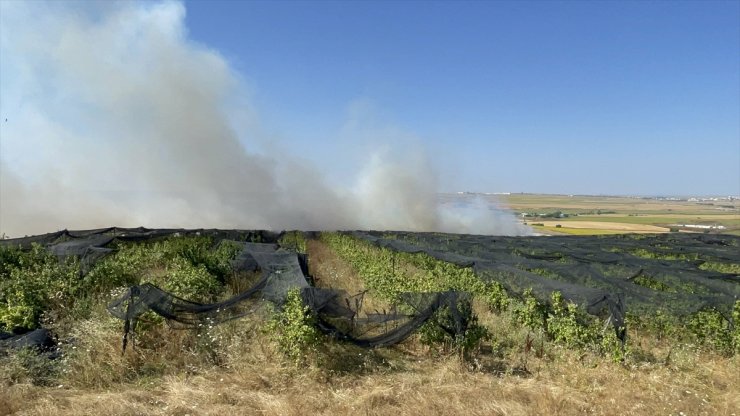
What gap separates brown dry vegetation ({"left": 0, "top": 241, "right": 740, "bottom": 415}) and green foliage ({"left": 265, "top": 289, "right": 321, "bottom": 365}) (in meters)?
0.19

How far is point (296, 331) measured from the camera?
6914mm

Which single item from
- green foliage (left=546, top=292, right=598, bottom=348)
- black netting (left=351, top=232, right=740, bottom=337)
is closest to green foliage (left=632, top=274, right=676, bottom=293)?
black netting (left=351, top=232, right=740, bottom=337)

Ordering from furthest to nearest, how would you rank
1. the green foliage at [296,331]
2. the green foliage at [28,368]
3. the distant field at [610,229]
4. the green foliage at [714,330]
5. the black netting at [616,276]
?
→ the distant field at [610,229] < the black netting at [616,276] < the green foliage at [714,330] < the green foliage at [296,331] < the green foliage at [28,368]

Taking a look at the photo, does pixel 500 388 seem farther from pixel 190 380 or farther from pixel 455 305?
pixel 190 380

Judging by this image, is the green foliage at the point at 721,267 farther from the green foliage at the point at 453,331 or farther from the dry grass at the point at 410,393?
the green foliage at the point at 453,331

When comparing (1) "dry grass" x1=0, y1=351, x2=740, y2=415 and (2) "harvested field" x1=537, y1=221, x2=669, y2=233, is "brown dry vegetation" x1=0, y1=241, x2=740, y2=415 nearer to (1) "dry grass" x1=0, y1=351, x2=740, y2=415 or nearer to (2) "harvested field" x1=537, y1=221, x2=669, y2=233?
(1) "dry grass" x1=0, y1=351, x2=740, y2=415

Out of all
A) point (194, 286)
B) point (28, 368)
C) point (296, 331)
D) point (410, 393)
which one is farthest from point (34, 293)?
point (410, 393)

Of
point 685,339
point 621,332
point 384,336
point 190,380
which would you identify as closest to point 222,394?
point 190,380

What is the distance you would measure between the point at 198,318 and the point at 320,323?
7.95ft

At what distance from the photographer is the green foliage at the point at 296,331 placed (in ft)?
22.6

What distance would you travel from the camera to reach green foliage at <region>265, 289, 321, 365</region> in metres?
6.89

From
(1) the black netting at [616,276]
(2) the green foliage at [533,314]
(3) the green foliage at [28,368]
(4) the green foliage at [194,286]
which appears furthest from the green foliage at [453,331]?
(3) the green foliage at [28,368]

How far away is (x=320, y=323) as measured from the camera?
288 inches

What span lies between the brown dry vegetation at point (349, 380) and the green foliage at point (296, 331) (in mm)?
186
